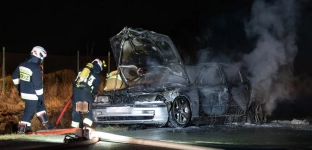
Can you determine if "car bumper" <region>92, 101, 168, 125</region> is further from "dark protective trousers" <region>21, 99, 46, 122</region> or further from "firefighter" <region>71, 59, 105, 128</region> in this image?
"dark protective trousers" <region>21, 99, 46, 122</region>

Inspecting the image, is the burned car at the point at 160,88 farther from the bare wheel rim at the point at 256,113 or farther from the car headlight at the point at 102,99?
the bare wheel rim at the point at 256,113

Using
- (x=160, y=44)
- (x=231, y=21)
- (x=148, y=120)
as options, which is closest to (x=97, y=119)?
(x=148, y=120)

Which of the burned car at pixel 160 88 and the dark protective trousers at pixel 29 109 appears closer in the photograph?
the dark protective trousers at pixel 29 109

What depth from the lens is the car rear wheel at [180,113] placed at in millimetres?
13359

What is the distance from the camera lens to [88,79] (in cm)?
1332

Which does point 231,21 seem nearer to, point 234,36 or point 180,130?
point 234,36

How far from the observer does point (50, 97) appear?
19.2m

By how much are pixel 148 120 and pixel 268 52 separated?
558cm

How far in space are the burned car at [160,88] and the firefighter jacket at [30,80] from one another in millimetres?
1779

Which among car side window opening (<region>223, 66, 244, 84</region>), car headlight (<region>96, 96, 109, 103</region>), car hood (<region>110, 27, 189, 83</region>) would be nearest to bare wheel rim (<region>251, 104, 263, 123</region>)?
car side window opening (<region>223, 66, 244, 84</region>)

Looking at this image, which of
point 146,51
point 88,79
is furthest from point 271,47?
point 88,79

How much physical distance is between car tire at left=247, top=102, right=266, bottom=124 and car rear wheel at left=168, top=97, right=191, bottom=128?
2.38 meters

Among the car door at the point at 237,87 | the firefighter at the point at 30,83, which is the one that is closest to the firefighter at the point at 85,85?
the firefighter at the point at 30,83

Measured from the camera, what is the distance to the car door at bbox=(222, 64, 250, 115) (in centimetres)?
1480
